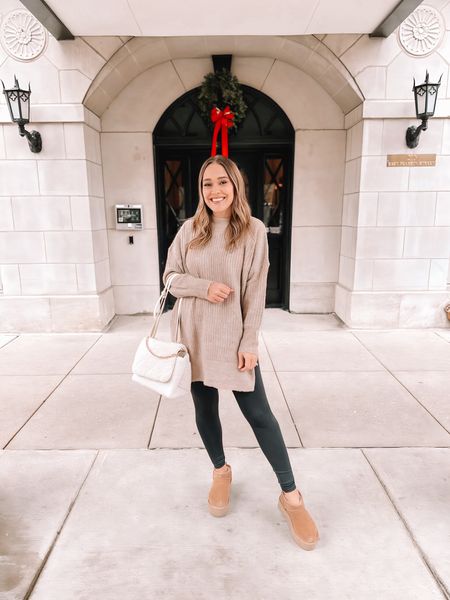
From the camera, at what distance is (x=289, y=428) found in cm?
321

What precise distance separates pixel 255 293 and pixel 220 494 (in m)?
1.19

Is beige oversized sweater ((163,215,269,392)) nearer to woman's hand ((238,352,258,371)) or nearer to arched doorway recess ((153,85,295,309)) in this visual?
woman's hand ((238,352,258,371))

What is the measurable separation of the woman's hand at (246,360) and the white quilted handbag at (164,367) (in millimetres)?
260

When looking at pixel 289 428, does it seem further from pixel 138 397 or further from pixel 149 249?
pixel 149 249

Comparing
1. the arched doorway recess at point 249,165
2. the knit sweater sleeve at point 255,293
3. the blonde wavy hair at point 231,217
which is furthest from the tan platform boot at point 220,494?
the arched doorway recess at point 249,165

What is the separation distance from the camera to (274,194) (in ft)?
21.0

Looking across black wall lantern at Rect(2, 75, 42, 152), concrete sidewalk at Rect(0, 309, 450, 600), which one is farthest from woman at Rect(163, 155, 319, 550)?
black wall lantern at Rect(2, 75, 42, 152)

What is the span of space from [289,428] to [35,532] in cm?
185

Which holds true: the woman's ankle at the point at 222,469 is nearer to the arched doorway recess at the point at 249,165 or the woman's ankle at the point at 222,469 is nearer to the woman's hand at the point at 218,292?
the woman's hand at the point at 218,292

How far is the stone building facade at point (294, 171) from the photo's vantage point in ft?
16.9

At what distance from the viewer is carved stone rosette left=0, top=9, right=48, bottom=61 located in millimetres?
5008

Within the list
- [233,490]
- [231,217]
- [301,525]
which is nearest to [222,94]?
[231,217]

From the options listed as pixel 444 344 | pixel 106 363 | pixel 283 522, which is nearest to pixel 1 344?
pixel 106 363

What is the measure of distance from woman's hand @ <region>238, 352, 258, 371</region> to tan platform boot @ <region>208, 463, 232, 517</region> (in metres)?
0.77
